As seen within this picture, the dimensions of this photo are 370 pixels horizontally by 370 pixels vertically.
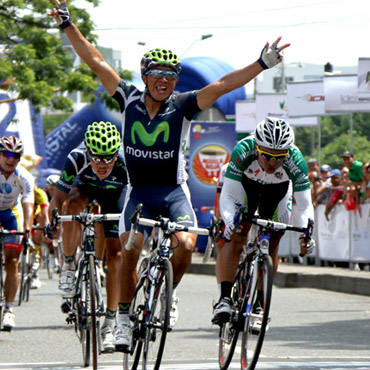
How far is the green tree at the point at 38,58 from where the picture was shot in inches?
1135

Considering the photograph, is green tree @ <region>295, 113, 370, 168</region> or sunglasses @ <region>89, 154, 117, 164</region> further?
green tree @ <region>295, 113, 370, 168</region>

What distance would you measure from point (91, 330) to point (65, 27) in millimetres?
2444

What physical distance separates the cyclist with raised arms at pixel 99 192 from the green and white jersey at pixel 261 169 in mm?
1191

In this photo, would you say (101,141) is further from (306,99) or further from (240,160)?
(306,99)

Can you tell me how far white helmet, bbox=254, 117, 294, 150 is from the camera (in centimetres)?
862

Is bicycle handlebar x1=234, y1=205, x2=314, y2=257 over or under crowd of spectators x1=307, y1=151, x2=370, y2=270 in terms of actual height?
under

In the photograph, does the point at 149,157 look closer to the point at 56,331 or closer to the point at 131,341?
the point at 131,341

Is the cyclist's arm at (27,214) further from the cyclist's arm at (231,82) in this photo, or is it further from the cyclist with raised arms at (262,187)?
the cyclist's arm at (231,82)

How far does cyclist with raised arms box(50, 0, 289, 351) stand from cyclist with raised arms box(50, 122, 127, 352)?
3.68 feet

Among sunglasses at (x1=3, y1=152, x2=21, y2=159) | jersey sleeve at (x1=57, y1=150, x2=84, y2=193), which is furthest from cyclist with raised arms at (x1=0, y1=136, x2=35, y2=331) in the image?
jersey sleeve at (x1=57, y1=150, x2=84, y2=193)

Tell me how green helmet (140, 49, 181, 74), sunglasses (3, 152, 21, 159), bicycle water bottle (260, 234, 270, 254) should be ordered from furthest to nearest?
sunglasses (3, 152, 21, 159) → bicycle water bottle (260, 234, 270, 254) → green helmet (140, 49, 181, 74)

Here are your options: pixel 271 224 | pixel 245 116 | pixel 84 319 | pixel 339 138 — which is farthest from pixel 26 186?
pixel 339 138

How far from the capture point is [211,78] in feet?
125

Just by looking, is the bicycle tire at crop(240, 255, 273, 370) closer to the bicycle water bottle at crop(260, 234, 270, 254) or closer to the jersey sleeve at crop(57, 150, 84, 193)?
the bicycle water bottle at crop(260, 234, 270, 254)
